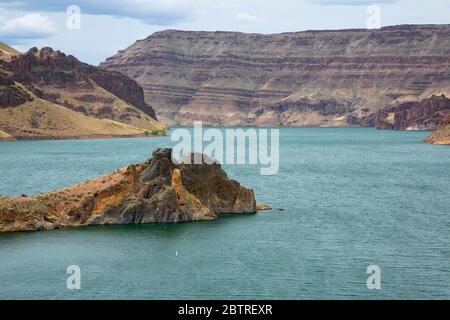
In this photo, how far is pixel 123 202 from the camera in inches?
3757

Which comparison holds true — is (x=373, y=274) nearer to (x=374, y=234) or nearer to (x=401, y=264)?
(x=401, y=264)

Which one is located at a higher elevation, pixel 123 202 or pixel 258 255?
pixel 123 202

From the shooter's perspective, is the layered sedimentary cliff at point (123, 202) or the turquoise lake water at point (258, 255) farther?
the layered sedimentary cliff at point (123, 202)

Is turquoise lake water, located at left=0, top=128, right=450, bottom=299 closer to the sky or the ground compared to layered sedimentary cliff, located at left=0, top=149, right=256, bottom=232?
closer to the ground

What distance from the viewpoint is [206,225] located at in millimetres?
95875

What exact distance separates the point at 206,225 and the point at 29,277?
2624 centimetres

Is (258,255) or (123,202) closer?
(258,255)

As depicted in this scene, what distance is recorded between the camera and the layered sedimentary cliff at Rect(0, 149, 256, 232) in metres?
91.7

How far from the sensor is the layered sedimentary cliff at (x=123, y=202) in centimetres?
9169

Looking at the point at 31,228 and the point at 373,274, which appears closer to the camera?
the point at 373,274

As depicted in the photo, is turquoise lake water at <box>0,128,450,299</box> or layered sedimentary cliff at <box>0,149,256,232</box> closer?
turquoise lake water at <box>0,128,450,299</box>
